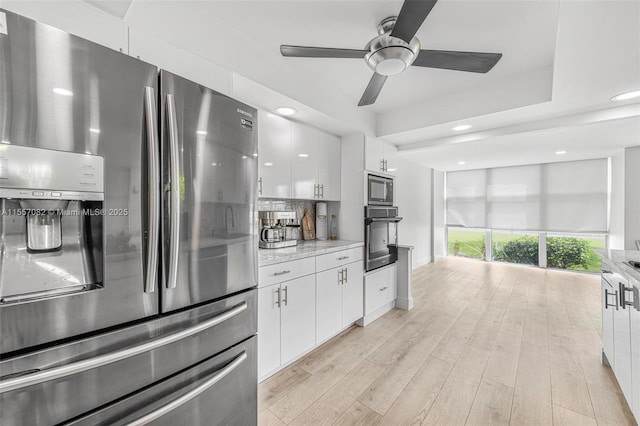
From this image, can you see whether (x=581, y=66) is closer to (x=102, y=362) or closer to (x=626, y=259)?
(x=626, y=259)

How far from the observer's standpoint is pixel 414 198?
225 inches

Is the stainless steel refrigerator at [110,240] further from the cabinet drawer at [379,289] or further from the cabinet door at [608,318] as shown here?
the cabinet door at [608,318]

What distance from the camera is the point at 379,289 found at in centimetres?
319

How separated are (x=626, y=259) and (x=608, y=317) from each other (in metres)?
0.47

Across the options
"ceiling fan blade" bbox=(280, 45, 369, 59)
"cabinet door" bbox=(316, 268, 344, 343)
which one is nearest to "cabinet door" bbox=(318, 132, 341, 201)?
"cabinet door" bbox=(316, 268, 344, 343)

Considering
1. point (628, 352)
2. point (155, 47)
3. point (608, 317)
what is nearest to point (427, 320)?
point (608, 317)

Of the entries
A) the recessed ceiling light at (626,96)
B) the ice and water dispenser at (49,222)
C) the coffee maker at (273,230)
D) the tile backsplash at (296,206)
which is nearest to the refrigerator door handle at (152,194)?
the ice and water dispenser at (49,222)

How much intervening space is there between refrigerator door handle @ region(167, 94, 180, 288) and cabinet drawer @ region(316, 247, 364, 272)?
1437 mm

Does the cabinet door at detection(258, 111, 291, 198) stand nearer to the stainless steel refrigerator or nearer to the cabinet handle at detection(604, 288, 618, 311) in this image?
the stainless steel refrigerator

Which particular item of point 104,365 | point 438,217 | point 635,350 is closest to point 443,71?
point 635,350

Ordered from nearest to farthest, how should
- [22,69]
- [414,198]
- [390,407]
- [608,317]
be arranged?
[22,69] < [390,407] < [608,317] < [414,198]

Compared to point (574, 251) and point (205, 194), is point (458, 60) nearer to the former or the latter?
point (205, 194)

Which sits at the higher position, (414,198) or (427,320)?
(414,198)

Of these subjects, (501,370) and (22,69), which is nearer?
(22,69)
